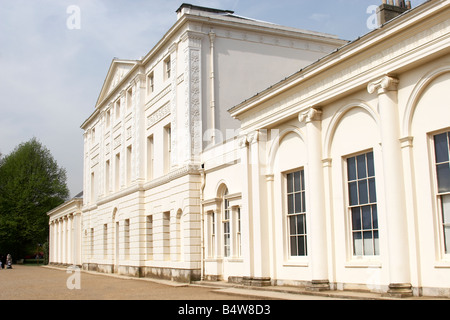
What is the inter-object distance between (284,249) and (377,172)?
460cm

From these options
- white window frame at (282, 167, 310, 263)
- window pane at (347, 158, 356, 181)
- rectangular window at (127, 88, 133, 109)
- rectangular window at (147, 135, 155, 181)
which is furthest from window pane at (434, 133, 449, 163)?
rectangular window at (127, 88, 133, 109)

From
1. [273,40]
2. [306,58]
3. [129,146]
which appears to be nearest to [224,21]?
[273,40]

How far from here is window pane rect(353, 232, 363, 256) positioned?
13.1 meters

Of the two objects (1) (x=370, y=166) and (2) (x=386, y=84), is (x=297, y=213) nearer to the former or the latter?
(1) (x=370, y=166)

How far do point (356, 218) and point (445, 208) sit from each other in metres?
2.71

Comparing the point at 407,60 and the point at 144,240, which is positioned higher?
the point at 407,60

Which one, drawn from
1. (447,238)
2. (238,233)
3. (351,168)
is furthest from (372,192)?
(238,233)

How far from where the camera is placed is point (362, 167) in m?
13.2

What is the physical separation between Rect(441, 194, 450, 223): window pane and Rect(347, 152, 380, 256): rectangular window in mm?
1929
